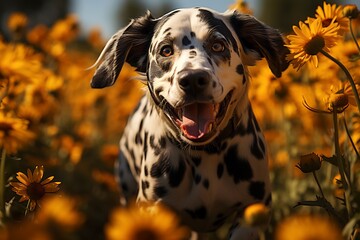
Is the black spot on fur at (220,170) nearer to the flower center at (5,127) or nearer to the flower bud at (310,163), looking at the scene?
the flower bud at (310,163)

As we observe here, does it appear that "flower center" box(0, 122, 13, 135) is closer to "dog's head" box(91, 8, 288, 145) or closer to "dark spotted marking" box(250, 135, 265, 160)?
"dog's head" box(91, 8, 288, 145)

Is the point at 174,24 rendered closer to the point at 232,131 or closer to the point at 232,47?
the point at 232,47

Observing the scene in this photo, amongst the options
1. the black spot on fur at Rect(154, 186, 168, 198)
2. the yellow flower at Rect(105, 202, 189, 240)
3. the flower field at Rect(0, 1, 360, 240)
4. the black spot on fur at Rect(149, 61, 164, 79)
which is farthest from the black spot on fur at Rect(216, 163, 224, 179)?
the yellow flower at Rect(105, 202, 189, 240)

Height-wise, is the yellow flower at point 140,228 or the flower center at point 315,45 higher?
the yellow flower at point 140,228

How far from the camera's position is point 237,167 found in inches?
128

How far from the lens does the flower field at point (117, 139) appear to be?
1.58 meters

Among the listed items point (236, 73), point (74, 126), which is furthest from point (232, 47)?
point (74, 126)

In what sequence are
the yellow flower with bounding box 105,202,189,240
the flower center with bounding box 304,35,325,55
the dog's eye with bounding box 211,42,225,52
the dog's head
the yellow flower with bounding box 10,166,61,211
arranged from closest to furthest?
1. the yellow flower with bounding box 105,202,189,240
2. the yellow flower with bounding box 10,166,61,211
3. the flower center with bounding box 304,35,325,55
4. the dog's head
5. the dog's eye with bounding box 211,42,225,52

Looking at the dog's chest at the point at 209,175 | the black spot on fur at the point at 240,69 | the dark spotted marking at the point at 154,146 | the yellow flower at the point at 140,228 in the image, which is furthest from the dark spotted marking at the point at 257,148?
the yellow flower at the point at 140,228

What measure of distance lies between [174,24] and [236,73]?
40cm

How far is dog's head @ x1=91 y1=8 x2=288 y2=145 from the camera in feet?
9.52

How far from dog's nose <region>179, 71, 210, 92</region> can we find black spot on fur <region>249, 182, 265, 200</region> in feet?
2.29

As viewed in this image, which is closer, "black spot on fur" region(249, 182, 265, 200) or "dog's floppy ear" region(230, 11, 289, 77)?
"black spot on fur" region(249, 182, 265, 200)

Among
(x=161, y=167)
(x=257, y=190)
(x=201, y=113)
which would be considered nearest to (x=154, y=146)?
(x=161, y=167)
